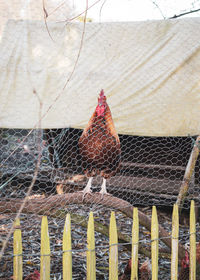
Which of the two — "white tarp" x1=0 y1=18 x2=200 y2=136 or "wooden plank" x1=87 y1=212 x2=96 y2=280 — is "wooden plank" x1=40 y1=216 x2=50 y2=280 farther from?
"white tarp" x1=0 y1=18 x2=200 y2=136

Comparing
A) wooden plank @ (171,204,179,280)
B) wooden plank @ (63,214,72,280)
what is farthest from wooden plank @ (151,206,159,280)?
wooden plank @ (63,214,72,280)

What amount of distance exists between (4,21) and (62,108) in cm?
94

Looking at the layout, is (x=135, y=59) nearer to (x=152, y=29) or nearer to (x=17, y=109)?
(x=152, y=29)

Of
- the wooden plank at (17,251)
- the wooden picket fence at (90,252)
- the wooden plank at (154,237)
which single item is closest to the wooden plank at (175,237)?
the wooden picket fence at (90,252)

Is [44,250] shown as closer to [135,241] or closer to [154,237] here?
[135,241]

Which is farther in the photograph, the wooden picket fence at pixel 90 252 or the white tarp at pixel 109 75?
the white tarp at pixel 109 75

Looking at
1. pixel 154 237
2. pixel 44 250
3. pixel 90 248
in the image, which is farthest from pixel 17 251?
pixel 154 237

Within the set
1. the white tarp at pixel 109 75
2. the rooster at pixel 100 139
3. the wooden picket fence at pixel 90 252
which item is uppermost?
the white tarp at pixel 109 75

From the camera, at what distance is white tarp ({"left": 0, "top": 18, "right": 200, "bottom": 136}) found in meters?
2.20

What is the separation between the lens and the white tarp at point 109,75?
86.7 inches

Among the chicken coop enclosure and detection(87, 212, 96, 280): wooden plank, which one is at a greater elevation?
the chicken coop enclosure

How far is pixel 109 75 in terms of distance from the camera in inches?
94.7

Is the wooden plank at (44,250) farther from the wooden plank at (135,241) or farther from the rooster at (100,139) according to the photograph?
the rooster at (100,139)

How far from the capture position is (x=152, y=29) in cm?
251
